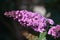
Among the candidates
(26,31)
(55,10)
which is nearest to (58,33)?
(26,31)

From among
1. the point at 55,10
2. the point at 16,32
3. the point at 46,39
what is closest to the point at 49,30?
the point at 46,39

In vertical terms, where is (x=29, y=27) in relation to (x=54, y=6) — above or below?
above

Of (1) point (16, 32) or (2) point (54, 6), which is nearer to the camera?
(1) point (16, 32)

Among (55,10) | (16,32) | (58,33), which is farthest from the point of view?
(55,10)

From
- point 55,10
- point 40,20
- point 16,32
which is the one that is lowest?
point 55,10

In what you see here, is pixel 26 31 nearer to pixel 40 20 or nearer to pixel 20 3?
pixel 40 20

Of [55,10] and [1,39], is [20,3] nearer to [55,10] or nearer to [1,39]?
[55,10]

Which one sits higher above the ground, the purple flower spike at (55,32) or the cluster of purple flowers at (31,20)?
the cluster of purple flowers at (31,20)

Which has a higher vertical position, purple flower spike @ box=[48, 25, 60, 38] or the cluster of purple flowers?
the cluster of purple flowers

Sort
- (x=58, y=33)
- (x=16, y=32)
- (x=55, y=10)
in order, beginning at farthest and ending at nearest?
1. (x=55, y=10)
2. (x=16, y=32)
3. (x=58, y=33)
